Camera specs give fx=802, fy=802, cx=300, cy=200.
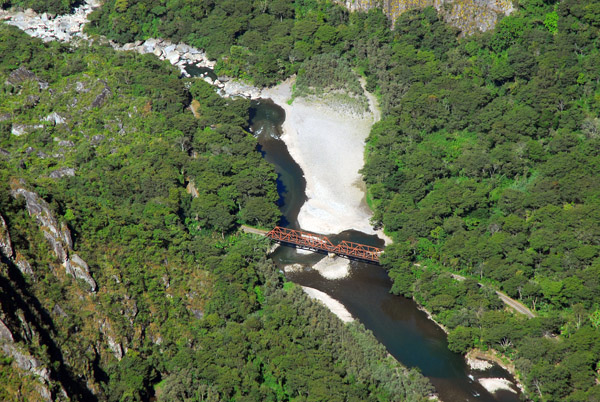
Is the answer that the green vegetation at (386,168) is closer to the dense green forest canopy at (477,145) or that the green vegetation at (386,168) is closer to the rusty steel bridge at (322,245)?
the dense green forest canopy at (477,145)

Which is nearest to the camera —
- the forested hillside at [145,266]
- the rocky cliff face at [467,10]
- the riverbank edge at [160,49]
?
the forested hillside at [145,266]

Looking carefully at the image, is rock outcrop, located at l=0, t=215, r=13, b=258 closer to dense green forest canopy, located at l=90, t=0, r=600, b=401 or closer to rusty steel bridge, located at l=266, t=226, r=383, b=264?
rusty steel bridge, located at l=266, t=226, r=383, b=264

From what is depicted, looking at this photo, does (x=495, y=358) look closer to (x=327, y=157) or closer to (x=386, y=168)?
(x=386, y=168)

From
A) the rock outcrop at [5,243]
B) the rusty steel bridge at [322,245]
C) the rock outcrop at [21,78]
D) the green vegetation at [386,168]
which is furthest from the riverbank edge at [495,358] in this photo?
the rock outcrop at [21,78]

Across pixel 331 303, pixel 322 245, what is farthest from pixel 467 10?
pixel 331 303

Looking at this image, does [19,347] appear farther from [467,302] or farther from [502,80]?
[502,80]
